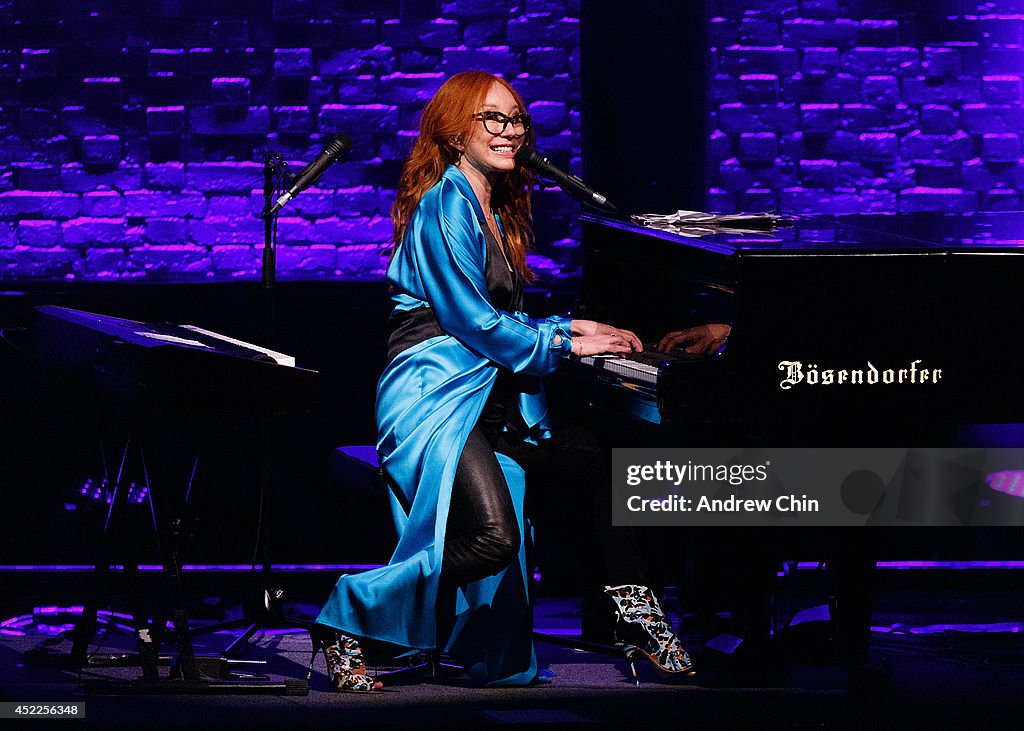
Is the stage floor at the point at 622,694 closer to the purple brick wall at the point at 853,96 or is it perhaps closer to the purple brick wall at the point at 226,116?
the purple brick wall at the point at 226,116

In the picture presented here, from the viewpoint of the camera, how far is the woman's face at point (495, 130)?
13.5ft

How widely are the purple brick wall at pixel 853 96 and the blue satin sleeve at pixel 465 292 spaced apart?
6.37 ft

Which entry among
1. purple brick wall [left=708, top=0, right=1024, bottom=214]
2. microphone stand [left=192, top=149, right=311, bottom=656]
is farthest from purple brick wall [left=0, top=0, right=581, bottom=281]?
microphone stand [left=192, top=149, right=311, bottom=656]

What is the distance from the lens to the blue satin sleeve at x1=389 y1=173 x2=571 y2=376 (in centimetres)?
400

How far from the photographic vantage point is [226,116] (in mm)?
5605

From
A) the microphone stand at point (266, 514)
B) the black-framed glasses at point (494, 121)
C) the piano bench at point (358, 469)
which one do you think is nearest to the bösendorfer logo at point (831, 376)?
the black-framed glasses at point (494, 121)

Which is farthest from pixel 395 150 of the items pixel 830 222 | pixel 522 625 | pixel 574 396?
pixel 522 625

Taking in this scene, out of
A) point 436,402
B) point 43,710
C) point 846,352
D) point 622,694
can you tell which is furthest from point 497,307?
point 43,710

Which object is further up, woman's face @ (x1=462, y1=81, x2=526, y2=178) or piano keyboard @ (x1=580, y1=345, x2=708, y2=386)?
woman's face @ (x1=462, y1=81, x2=526, y2=178)

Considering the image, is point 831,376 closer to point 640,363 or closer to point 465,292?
point 640,363

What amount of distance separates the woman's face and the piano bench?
32.9 inches

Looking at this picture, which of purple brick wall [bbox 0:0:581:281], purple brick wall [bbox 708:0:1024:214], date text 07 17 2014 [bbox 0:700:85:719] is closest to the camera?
date text 07 17 2014 [bbox 0:700:85:719]

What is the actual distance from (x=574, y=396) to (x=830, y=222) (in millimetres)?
998

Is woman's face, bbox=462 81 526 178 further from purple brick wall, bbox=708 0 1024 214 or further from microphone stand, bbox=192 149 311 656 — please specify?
purple brick wall, bbox=708 0 1024 214
